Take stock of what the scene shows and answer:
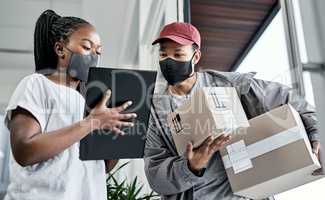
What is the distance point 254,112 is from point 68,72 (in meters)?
0.63

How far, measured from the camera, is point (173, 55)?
1364 mm

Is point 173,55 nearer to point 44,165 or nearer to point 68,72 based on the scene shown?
point 68,72

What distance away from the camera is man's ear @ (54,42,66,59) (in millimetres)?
Answer: 1161

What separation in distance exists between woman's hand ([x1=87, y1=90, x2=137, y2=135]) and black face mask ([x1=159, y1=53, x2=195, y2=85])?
14.9 inches

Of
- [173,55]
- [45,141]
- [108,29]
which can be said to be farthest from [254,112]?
[108,29]

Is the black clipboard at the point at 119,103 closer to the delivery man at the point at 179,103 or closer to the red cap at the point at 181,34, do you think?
the delivery man at the point at 179,103

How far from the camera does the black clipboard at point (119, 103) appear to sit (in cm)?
99

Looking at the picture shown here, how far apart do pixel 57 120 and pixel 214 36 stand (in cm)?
156

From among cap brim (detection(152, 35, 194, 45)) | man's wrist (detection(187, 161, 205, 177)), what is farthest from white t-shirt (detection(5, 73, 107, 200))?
cap brim (detection(152, 35, 194, 45))

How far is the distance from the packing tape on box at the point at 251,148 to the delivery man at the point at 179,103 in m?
0.05

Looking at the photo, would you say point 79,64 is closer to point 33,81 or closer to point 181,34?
point 33,81

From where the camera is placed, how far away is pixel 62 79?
1.16 metres

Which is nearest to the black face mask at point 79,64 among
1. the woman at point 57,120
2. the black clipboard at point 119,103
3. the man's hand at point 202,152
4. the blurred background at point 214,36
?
the woman at point 57,120

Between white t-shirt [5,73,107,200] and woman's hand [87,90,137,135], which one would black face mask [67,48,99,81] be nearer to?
white t-shirt [5,73,107,200]
